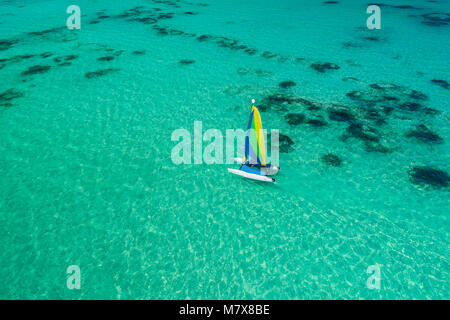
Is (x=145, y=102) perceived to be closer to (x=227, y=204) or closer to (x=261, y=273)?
(x=227, y=204)

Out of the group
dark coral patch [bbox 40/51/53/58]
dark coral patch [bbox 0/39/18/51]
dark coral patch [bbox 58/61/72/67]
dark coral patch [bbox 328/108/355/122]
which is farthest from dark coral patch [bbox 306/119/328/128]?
dark coral patch [bbox 0/39/18/51]

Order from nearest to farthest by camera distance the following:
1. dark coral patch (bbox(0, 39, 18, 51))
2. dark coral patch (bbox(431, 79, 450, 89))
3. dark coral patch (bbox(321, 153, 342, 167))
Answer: dark coral patch (bbox(321, 153, 342, 167)), dark coral patch (bbox(431, 79, 450, 89)), dark coral patch (bbox(0, 39, 18, 51))

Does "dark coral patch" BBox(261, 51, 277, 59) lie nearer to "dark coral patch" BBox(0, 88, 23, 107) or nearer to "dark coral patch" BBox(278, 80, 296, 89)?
"dark coral patch" BBox(278, 80, 296, 89)

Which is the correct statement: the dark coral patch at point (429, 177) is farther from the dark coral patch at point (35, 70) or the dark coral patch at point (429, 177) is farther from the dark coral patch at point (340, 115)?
the dark coral patch at point (35, 70)

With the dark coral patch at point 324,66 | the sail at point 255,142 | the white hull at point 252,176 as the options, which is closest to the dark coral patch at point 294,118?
the sail at point 255,142
